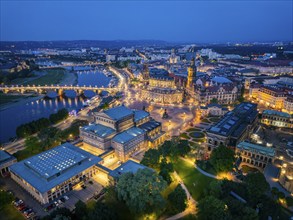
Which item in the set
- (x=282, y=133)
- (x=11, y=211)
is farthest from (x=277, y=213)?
(x=11, y=211)

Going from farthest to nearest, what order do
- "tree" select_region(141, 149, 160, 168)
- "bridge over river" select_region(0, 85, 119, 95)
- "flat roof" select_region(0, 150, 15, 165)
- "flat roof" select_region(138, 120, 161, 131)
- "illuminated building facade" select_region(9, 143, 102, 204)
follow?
"bridge over river" select_region(0, 85, 119, 95) < "flat roof" select_region(138, 120, 161, 131) < "flat roof" select_region(0, 150, 15, 165) < "tree" select_region(141, 149, 160, 168) < "illuminated building facade" select_region(9, 143, 102, 204)

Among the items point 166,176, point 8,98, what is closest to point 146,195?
point 166,176

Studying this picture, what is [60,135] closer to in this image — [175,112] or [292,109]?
[175,112]

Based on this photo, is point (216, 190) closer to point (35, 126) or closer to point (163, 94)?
point (35, 126)

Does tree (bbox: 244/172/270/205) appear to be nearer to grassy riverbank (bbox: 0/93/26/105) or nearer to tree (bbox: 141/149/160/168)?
tree (bbox: 141/149/160/168)

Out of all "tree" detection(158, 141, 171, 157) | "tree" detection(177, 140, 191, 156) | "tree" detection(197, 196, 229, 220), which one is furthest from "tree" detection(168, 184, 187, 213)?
"tree" detection(177, 140, 191, 156)

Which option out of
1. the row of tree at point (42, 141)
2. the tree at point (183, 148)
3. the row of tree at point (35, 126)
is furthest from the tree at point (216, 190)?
the row of tree at point (35, 126)
